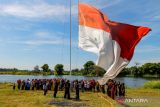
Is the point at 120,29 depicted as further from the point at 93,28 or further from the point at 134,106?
the point at 134,106

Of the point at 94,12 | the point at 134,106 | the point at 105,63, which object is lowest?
the point at 134,106

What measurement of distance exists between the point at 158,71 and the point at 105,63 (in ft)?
618

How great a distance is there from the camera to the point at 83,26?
65.6 ft

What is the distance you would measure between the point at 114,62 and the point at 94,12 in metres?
3.61

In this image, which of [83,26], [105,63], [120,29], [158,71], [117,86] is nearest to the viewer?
[105,63]

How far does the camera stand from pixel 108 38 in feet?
60.8

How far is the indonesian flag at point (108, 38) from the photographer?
17.5 meters

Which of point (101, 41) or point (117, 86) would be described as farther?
point (117, 86)

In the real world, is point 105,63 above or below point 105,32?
below

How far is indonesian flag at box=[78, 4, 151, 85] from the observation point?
17.5 m

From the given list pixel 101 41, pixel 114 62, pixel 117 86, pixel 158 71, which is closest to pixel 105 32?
pixel 101 41

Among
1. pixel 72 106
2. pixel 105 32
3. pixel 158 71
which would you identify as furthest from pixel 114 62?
pixel 158 71

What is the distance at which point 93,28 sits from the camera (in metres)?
19.3

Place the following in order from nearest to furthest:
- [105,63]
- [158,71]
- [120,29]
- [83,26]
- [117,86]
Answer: [105,63]
[120,29]
[83,26]
[117,86]
[158,71]
